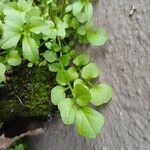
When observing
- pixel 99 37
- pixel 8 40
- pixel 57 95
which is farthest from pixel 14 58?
pixel 99 37

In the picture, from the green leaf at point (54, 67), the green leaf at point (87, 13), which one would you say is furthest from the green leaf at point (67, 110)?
the green leaf at point (87, 13)

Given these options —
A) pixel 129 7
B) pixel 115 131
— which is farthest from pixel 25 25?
pixel 115 131

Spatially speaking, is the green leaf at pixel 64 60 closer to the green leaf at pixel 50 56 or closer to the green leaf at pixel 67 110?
the green leaf at pixel 50 56

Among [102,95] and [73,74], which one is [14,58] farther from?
[102,95]

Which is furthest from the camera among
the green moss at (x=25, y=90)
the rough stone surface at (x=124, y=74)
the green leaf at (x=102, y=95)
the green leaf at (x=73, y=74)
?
the green moss at (x=25, y=90)

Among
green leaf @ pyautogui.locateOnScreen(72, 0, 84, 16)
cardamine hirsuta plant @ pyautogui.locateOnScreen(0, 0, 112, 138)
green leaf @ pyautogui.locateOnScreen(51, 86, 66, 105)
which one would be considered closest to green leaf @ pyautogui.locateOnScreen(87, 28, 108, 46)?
cardamine hirsuta plant @ pyautogui.locateOnScreen(0, 0, 112, 138)

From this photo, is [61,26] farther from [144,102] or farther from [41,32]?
[144,102]
